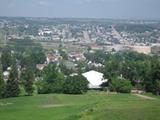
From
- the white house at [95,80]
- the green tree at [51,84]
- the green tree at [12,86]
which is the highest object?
the green tree at [12,86]

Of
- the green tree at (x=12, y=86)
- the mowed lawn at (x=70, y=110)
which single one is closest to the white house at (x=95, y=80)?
the green tree at (x=12, y=86)

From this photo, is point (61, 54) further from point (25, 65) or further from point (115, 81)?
point (115, 81)

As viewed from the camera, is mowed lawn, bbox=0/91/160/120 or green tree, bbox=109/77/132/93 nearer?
mowed lawn, bbox=0/91/160/120

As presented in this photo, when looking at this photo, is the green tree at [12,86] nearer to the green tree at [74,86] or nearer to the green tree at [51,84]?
the green tree at [51,84]

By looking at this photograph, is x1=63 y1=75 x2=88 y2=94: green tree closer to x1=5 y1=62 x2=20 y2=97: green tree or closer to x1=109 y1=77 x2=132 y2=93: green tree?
x1=109 y1=77 x2=132 y2=93: green tree

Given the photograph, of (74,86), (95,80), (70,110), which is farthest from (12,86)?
(95,80)

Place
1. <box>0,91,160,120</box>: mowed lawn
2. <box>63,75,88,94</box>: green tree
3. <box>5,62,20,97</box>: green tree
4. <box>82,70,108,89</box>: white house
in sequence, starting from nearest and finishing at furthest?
<box>0,91,160,120</box>: mowed lawn → <box>5,62,20,97</box>: green tree → <box>63,75,88,94</box>: green tree → <box>82,70,108,89</box>: white house

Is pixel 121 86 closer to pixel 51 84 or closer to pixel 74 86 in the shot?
pixel 74 86

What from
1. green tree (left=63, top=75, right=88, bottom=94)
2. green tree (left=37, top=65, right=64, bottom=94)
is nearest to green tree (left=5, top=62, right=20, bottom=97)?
green tree (left=37, top=65, right=64, bottom=94)

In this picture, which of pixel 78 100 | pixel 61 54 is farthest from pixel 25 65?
pixel 78 100
